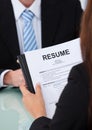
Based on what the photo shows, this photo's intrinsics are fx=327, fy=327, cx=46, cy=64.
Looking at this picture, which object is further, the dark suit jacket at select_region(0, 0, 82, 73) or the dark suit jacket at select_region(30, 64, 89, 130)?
the dark suit jacket at select_region(0, 0, 82, 73)

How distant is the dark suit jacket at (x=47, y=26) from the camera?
1.57m

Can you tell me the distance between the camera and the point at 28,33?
5.15 ft

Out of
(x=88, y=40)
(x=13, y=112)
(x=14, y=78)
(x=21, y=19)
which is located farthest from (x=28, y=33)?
(x=88, y=40)

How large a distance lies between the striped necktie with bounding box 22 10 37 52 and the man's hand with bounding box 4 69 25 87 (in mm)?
171

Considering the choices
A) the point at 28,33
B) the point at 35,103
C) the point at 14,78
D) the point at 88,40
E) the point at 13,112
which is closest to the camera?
the point at 88,40

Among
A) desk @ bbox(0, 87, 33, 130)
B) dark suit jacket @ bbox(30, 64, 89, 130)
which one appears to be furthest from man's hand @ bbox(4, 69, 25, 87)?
dark suit jacket @ bbox(30, 64, 89, 130)

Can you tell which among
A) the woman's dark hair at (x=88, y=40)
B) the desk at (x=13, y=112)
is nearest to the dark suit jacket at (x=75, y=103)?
the woman's dark hair at (x=88, y=40)

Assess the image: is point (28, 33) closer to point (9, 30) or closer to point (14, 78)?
point (9, 30)

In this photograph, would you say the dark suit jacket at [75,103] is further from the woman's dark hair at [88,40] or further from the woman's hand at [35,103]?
the woman's hand at [35,103]

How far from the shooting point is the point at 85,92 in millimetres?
789

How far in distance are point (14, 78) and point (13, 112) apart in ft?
0.73

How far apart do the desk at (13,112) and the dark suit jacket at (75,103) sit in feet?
1.12

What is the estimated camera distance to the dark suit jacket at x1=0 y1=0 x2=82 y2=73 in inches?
61.7

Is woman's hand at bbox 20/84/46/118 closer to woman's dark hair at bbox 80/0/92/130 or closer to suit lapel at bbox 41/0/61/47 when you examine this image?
woman's dark hair at bbox 80/0/92/130
